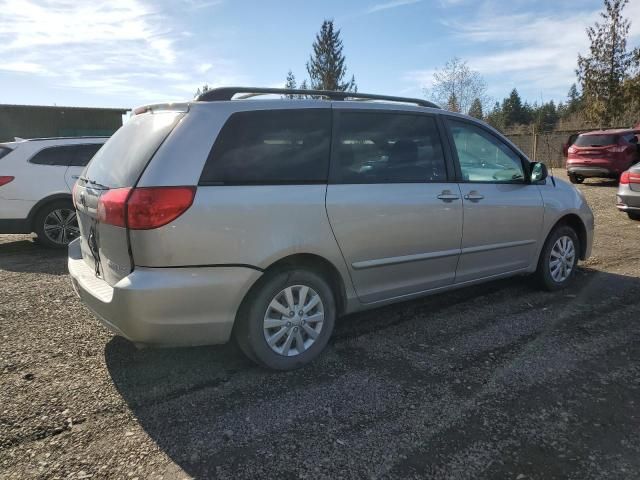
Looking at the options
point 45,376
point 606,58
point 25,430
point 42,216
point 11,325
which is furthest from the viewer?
point 606,58

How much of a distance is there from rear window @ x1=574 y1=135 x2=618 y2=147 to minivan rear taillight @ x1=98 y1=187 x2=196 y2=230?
1513 cm

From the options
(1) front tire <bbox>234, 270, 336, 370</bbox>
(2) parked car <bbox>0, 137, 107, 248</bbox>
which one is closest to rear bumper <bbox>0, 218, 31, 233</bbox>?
(2) parked car <bbox>0, 137, 107, 248</bbox>

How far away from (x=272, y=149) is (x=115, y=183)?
98 centimetres

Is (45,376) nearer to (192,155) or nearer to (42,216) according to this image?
(192,155)

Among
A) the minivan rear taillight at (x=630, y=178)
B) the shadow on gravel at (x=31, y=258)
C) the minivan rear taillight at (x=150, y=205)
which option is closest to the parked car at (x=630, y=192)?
the minivan rear taillight at (x=630, y=178)

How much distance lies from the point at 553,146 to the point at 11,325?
23.3 metres

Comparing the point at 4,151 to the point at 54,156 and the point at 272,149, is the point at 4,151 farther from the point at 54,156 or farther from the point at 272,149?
the point at 272,149

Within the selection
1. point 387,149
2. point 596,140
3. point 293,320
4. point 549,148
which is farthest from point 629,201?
point 549,148

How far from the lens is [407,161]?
3.89 metres

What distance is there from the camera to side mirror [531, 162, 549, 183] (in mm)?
4723

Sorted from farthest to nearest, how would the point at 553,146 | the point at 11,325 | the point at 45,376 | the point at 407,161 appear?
the point at 553,146 → the point at 11,325 → the point at 407,161 → the point at 45,376

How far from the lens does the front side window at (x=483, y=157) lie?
425cm

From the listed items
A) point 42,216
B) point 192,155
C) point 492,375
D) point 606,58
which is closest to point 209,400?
point 192,155

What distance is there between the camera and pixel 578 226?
211 inches
